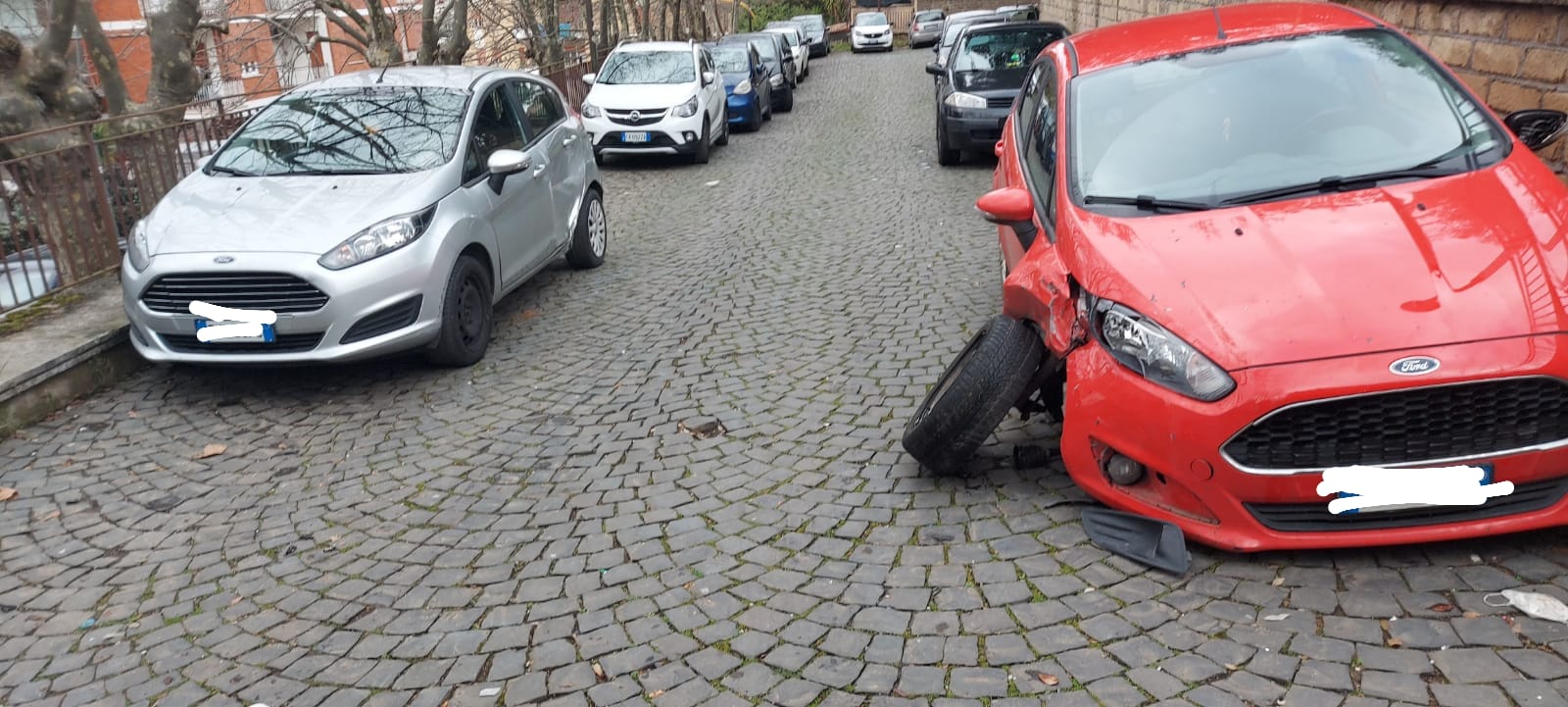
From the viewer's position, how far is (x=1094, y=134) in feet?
15.8

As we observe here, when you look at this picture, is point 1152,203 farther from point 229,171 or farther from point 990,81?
point 990,81

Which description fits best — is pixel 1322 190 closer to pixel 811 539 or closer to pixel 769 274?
pixel 811 539

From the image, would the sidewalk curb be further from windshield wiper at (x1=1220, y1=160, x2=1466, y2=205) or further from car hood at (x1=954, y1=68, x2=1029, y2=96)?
car hood at (x1=954, y1=68, x2=1029, y2=96)

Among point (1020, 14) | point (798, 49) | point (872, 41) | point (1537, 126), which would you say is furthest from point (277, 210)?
point (872, 41)

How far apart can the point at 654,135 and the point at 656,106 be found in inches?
15.9

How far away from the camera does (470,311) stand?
22.5 feet

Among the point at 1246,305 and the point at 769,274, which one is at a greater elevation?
the point at 1246,305

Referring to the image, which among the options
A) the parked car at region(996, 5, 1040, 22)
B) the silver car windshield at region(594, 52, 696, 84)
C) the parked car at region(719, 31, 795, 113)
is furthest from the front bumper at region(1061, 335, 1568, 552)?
the parked car at region(996, 5, 1040, 22)

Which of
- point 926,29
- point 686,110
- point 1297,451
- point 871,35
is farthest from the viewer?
point 926,29

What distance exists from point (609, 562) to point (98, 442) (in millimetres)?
3413

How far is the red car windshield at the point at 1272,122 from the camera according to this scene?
14.1ft

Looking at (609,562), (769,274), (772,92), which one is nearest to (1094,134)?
(609,562)

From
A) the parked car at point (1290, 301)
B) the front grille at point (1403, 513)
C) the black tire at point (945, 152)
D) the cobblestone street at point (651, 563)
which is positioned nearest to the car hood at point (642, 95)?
the black tire at point (945, 152)

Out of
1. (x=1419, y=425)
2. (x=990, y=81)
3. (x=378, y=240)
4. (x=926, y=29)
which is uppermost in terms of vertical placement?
(x=990, y=81)
